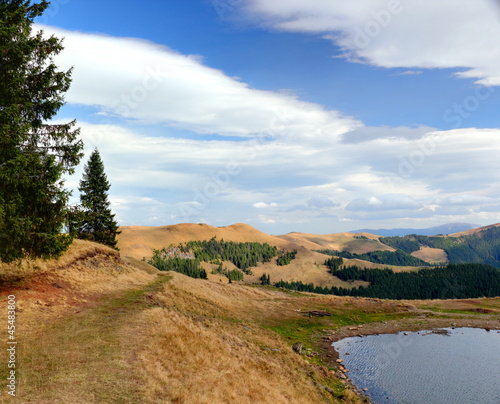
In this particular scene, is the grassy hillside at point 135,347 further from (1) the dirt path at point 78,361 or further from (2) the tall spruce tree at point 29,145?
(2) the tall spruce tree at point 29,145

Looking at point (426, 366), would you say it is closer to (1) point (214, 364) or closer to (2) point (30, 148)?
(1) point (214, 364)

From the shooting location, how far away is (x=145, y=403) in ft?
49.6

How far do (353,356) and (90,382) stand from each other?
3897cm

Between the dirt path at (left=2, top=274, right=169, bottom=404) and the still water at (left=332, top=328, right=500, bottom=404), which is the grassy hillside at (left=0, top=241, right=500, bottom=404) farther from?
the still water at (left=332, top=328, right=500, bottom=404)

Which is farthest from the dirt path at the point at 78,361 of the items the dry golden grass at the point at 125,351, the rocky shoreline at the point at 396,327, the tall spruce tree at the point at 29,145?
the rocky shoreline at the point at 396,327

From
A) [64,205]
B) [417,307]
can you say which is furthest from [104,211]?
[417,307]

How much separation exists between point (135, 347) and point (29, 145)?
16782 millimetres

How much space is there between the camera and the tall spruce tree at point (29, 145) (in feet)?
71.4

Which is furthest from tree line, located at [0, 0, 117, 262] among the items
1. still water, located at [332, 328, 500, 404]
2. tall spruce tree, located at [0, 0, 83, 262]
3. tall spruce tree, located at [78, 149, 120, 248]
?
tall spruce tree, located at [78, 149, 120, 248]

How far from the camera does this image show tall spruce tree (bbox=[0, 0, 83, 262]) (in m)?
21.8

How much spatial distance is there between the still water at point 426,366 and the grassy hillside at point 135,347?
12.1ft

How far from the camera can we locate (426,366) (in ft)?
133

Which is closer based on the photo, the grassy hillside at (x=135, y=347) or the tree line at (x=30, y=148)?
the grassy hillside at (x=135, y=347)

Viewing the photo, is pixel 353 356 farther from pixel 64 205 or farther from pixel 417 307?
pixel 417 307
